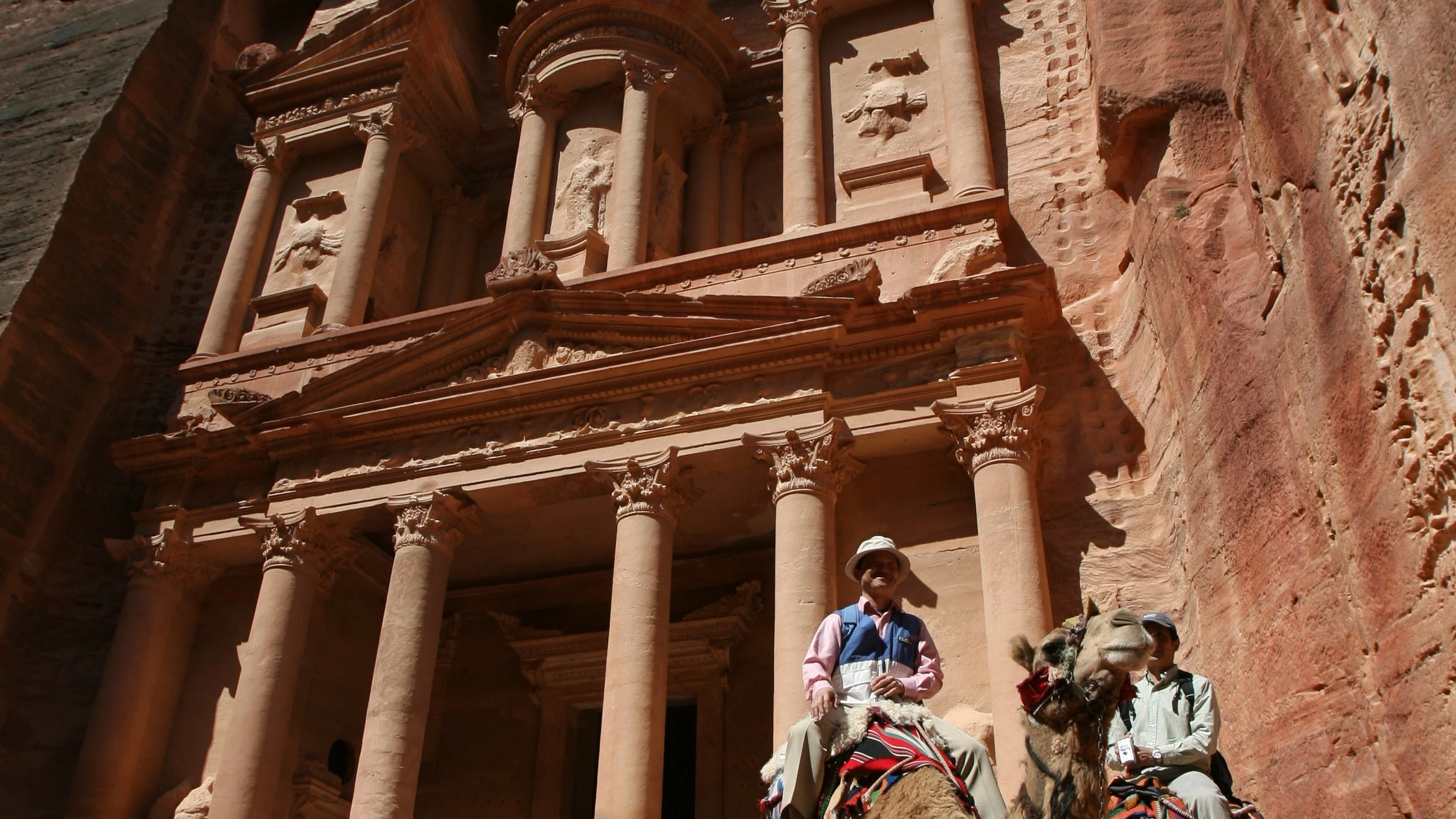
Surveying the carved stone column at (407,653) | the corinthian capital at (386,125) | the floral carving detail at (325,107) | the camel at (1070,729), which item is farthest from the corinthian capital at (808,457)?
the floral carving detail at (325,107)

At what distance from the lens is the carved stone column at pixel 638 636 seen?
10.5 meters

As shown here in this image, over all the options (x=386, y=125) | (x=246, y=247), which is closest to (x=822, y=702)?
(x=386, y=125)

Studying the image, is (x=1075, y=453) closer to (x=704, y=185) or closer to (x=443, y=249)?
(x=704, y=185)

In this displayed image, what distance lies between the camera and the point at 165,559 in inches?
554

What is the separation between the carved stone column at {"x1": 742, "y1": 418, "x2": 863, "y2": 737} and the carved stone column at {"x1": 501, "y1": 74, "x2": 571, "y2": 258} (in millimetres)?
5118

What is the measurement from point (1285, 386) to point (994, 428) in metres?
3.31

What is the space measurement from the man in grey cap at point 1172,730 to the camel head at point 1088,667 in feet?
2.92

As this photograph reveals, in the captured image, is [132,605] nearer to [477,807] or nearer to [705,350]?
[477,807]

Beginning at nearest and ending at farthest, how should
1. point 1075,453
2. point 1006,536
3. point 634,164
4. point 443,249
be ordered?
point 1006,536
point 1075,453
point 634,164
point 443,249

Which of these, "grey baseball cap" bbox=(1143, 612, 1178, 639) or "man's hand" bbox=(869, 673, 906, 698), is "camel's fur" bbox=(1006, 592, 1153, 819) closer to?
"man's hand" bbox=(869, 673, 906, 698)

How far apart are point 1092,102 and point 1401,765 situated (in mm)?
9530

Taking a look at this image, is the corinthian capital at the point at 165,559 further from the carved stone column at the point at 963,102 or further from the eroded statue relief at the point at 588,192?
the carved stone column at the point at 963,102

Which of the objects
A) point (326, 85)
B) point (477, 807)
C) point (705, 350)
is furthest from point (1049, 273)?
point (326, 85)

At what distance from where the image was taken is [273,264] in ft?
57.3
